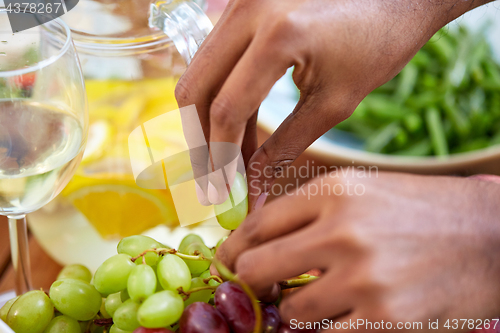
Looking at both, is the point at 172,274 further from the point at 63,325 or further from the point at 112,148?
the point at 112,148

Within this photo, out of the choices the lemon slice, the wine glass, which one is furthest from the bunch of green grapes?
the lemon slice

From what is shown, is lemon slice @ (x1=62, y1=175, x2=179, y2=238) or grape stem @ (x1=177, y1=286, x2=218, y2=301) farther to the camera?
lemon slice @ (x1=62, y1=175, x2=179, y2=238)

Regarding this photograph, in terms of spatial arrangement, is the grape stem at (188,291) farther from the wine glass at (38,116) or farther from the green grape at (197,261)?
the wine glass at (38,116)

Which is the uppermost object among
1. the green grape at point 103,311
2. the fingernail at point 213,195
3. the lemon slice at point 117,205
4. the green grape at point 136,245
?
the fingernail at point 213,195

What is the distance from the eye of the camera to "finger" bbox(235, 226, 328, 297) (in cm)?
25

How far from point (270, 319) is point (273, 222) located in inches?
3.0

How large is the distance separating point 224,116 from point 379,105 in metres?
0.78

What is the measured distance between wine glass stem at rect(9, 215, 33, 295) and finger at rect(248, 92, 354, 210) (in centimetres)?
27

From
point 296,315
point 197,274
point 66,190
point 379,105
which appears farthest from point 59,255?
point 379,105

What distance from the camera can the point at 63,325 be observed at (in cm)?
33

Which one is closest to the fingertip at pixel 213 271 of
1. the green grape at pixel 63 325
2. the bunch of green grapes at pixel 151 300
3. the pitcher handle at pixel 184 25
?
the bunch of green grapes at pixel 151 300

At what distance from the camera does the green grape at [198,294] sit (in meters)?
0.33

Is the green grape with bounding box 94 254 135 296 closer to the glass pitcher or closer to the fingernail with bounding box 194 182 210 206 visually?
the fingernail with bounding box 194 182 210 206

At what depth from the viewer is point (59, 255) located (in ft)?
1.97
